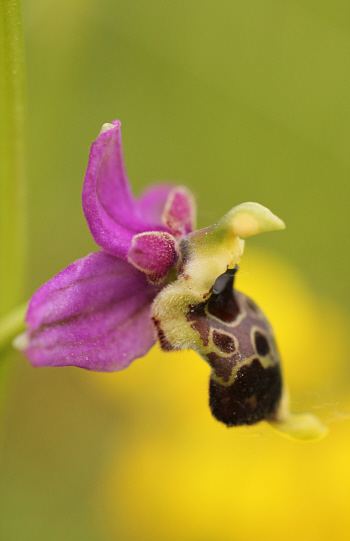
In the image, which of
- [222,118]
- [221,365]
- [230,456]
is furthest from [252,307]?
[222,118]

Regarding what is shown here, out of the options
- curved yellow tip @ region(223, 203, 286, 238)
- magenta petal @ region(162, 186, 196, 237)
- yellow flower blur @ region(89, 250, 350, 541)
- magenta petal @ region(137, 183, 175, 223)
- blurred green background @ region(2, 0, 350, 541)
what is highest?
blurred green background @ region(2, 0, 350, 541)

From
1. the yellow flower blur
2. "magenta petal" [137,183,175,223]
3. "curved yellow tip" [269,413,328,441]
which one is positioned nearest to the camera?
"curved yellow tip" [269,413,328,441]

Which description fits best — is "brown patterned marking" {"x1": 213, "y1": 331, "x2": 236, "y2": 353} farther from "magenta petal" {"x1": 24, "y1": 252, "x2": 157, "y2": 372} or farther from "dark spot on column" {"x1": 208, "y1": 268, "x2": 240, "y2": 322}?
"magenta petal" {"x1": 24, "y1": 252, "x2": 157, "y2": 372}

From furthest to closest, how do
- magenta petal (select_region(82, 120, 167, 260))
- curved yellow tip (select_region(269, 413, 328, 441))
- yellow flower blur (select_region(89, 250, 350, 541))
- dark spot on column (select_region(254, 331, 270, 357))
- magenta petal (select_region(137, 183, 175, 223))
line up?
1. yellow flower blur (select_region(89, 250, 350, 541))
2. magenta petal (select_region(137, 183, 175, 223))
3. curved yellow tip (select_region(269, 413, 328, 441))
4. dark spot on column (select_region(254, 331, 270, 357))
5. magenta petal (select_region(82, 120, 167, 260))

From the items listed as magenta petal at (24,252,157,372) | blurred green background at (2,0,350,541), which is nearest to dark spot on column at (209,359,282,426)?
magenta petal at (24,252,157,372)

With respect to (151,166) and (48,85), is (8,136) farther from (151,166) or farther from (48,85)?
(151,166)

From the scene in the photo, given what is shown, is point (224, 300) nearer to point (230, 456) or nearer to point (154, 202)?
point (154, 202)

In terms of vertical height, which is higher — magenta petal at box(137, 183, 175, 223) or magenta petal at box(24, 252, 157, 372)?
magenta petal at box(137, 183, 175, 223)

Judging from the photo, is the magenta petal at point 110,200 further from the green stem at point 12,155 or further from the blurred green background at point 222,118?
→ the blurred green background at point 222,118
